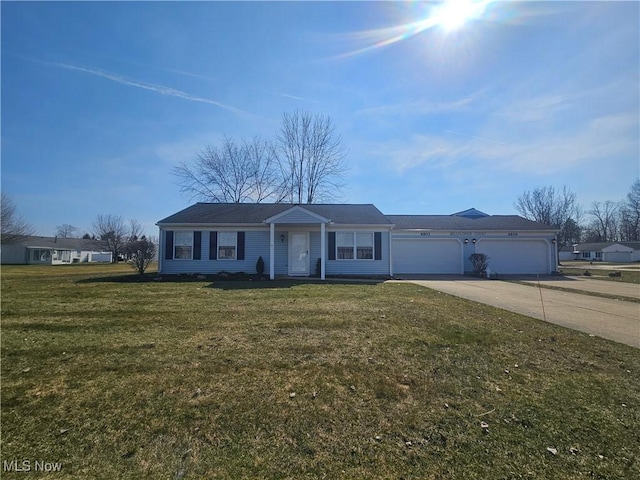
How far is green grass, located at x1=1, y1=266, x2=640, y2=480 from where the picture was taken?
2488mm

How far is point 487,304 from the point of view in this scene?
912 cm

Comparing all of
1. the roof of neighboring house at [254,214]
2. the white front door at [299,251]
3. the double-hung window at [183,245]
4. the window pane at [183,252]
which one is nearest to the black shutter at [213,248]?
the roof of neighboring house at [254,214]

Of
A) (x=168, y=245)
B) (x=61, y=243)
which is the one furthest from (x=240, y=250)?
(x=61, y=243)

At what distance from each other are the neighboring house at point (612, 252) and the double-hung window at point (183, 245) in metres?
67.2

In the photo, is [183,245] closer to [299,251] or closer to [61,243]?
[299,251]

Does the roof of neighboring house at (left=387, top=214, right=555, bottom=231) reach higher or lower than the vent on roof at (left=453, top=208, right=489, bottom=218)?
lower

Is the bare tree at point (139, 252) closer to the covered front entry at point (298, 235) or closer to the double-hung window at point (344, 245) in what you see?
the covered front entry at point (298, 235)

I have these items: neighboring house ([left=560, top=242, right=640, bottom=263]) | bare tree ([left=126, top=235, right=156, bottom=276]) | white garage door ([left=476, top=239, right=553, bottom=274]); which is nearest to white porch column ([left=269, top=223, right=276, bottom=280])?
bare tree ([left=126, top=235, right=156, bottom=276])

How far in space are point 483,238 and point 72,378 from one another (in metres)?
21.2

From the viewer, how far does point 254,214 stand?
1811 cm

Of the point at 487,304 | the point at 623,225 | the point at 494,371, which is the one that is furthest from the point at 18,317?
the point at 623,225

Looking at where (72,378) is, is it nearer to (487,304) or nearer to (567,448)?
(567,448)

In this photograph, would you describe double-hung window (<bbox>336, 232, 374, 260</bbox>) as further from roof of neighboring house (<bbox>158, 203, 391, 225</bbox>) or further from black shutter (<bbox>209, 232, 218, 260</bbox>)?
black shutter (<bbox>209, 232, 218, 260</bbox>)

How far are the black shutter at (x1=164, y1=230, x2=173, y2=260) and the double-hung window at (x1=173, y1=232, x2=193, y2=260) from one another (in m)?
0.19
